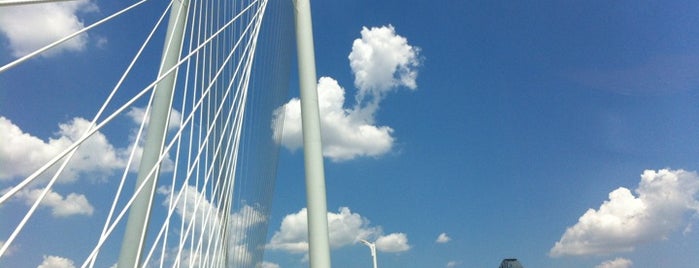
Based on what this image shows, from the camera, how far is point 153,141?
10078mm

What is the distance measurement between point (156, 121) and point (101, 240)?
4.73 metres

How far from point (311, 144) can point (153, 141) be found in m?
2.98

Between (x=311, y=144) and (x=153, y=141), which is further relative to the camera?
(x=311, y=144)

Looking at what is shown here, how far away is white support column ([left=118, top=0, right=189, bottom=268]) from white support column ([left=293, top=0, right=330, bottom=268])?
2.67m

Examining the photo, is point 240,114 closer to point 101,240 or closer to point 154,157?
point 154,157

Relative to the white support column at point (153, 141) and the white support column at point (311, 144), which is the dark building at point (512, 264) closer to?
the white support column at point (311, 144)

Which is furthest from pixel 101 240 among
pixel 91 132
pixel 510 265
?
pixel 510 265

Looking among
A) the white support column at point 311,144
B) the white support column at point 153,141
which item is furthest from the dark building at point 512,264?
the white support column at point 153,141

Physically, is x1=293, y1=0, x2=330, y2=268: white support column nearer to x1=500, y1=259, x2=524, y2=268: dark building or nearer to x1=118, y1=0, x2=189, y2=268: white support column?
x1=118, y1=0, x2=189, y2=268: white support column

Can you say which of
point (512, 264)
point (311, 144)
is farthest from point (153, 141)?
point (512, 264)

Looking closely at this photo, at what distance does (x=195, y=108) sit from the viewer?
7.90 m

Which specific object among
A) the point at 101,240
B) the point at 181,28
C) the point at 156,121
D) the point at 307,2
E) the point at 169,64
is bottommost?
the point at 101,240

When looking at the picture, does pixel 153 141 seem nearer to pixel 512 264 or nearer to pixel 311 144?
pixel 311 144

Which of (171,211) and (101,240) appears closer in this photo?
(101,240)
